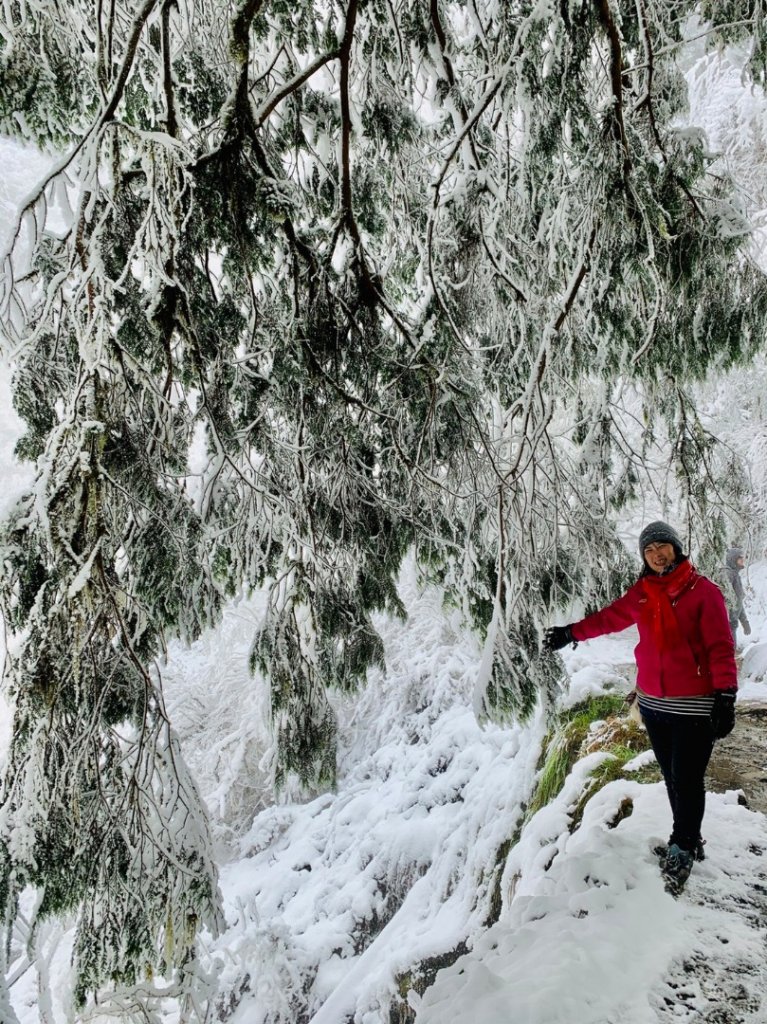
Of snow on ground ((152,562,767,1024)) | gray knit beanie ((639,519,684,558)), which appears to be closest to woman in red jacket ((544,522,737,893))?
gray knit beanie ((639,519,684,558))

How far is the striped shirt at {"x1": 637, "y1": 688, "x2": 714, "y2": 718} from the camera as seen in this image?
101 inches

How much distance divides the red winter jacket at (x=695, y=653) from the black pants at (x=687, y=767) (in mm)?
119

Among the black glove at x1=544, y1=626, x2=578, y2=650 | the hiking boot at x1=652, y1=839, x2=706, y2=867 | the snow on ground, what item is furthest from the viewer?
the black glove at x1=544, y1=626, x2=578, y2=650

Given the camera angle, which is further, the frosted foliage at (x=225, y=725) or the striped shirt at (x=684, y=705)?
the frosted foliage at (x=225, y=725)

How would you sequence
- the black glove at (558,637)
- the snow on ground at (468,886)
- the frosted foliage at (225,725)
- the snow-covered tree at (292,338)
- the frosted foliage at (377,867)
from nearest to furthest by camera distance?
the snow-covered tree at (292,338)
the snow on ground at (468,886)
the black glove at (558,637)
the frosted foliage at (377,867)
the frosted foliage at (225,725)

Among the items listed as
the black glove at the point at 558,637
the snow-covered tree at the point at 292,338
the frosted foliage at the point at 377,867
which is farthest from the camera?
the frosted foliage at the point at 377,867

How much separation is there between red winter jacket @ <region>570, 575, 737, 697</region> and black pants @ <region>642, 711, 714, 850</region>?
0.12 metres

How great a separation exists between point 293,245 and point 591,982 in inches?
112

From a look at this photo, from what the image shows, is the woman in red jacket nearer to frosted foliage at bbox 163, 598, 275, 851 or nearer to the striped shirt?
the striped shirt

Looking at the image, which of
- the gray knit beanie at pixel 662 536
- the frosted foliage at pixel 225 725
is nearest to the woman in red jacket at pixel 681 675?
the gray knit beanie at pixel 662 536

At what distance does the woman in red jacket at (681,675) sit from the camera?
2504 millimetres

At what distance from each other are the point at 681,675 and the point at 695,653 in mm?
110

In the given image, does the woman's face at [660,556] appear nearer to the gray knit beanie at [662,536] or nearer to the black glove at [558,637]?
the gray knit beanie at [662,536]

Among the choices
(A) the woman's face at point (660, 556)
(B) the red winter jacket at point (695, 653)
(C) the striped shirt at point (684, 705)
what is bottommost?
(C) the striped shirt at point (684, 705)
